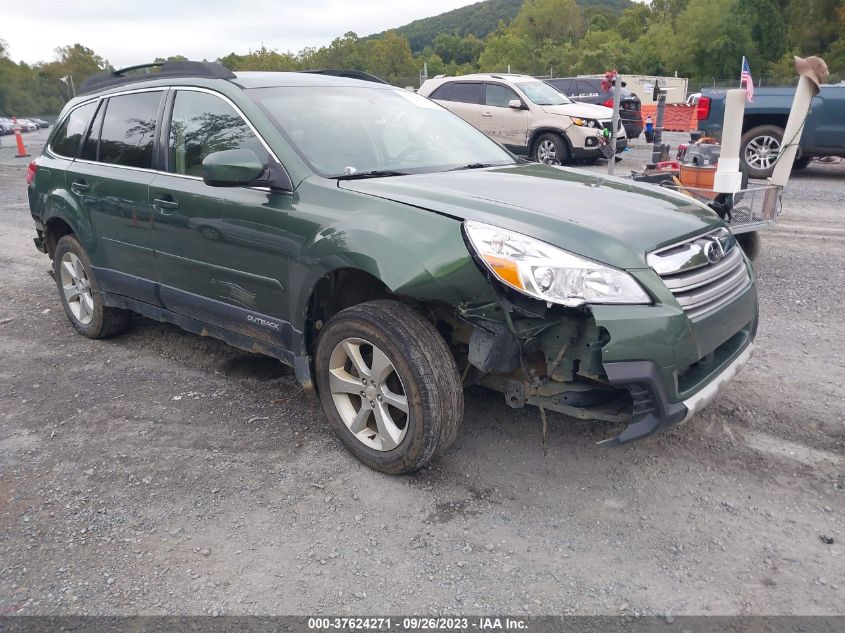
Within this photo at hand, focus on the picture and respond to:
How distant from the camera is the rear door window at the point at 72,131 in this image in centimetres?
494

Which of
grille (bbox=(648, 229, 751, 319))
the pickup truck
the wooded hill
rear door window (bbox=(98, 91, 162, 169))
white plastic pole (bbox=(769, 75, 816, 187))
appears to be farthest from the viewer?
the wooded hill

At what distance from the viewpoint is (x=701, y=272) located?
295cm

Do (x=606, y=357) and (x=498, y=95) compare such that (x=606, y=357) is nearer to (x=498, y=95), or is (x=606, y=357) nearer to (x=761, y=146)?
(x=761, y=146)

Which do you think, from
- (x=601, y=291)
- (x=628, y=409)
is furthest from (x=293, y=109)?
(x=628, y=409)

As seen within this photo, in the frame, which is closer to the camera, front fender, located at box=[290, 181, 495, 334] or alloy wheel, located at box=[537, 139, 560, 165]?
front fender, located at box=[290, 181, 495, 334]

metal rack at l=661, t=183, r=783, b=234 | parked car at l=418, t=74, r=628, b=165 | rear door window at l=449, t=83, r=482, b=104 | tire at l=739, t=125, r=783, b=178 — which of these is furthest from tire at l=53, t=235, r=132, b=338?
rear door window at l=449, t=83, r=482, b=104

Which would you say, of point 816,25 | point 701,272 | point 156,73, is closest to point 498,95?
point 156,73

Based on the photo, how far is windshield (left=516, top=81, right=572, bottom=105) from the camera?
13367mm

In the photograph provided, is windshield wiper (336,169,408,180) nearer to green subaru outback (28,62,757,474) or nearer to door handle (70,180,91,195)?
green subaru outback (28,62,757,474)

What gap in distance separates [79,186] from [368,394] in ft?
9.44

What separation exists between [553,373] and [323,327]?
1168mm

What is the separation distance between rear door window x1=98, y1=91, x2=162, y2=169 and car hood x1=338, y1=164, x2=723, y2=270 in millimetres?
Answer: 1659

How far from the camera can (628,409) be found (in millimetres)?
2805

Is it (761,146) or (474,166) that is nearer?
(474,166)
